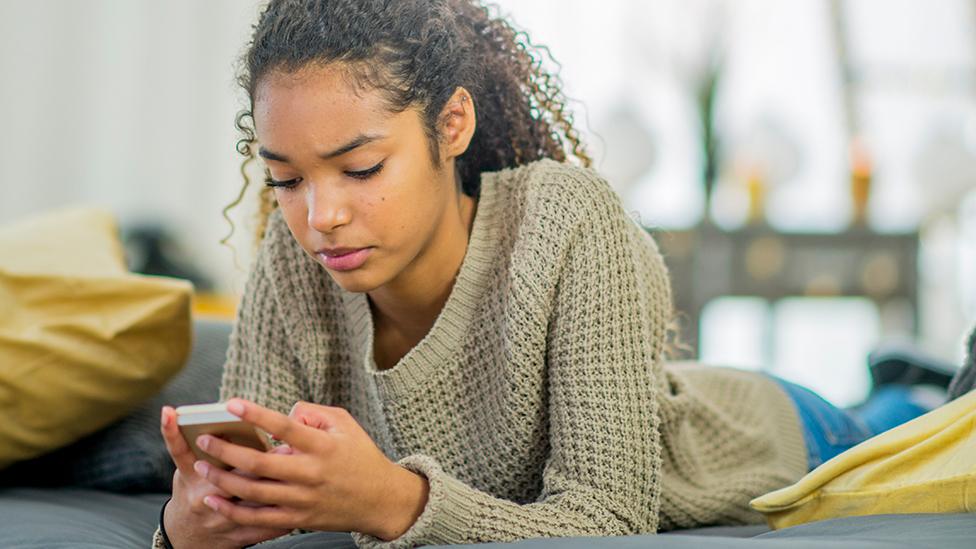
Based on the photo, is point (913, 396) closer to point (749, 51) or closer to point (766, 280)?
point (766, 280)

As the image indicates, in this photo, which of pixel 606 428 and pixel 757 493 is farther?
pixel 757 493

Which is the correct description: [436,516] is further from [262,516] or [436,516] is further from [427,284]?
[427,284]

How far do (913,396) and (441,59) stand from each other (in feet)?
3.95

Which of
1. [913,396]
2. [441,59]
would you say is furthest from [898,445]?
[913,396]

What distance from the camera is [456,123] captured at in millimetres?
1331

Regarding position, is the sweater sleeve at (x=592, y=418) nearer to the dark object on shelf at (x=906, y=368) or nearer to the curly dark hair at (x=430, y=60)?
the curly dark hair at (x=430, y=60)

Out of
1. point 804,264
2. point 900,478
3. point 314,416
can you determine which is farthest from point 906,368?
point 804,264

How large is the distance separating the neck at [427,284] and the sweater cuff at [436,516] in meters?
0.31

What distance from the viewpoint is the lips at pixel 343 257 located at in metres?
1.23

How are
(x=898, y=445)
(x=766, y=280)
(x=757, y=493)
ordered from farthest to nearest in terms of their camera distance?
(x=766, y=280) → (x=757, y=493) → (x=898, y=445)

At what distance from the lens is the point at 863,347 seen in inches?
166

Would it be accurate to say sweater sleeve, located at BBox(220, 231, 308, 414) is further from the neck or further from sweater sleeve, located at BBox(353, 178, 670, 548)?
sweater sleeve, located at BBox(353, 178, 670, 548)

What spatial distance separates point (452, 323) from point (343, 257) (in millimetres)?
220

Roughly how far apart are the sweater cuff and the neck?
1.03 feet
